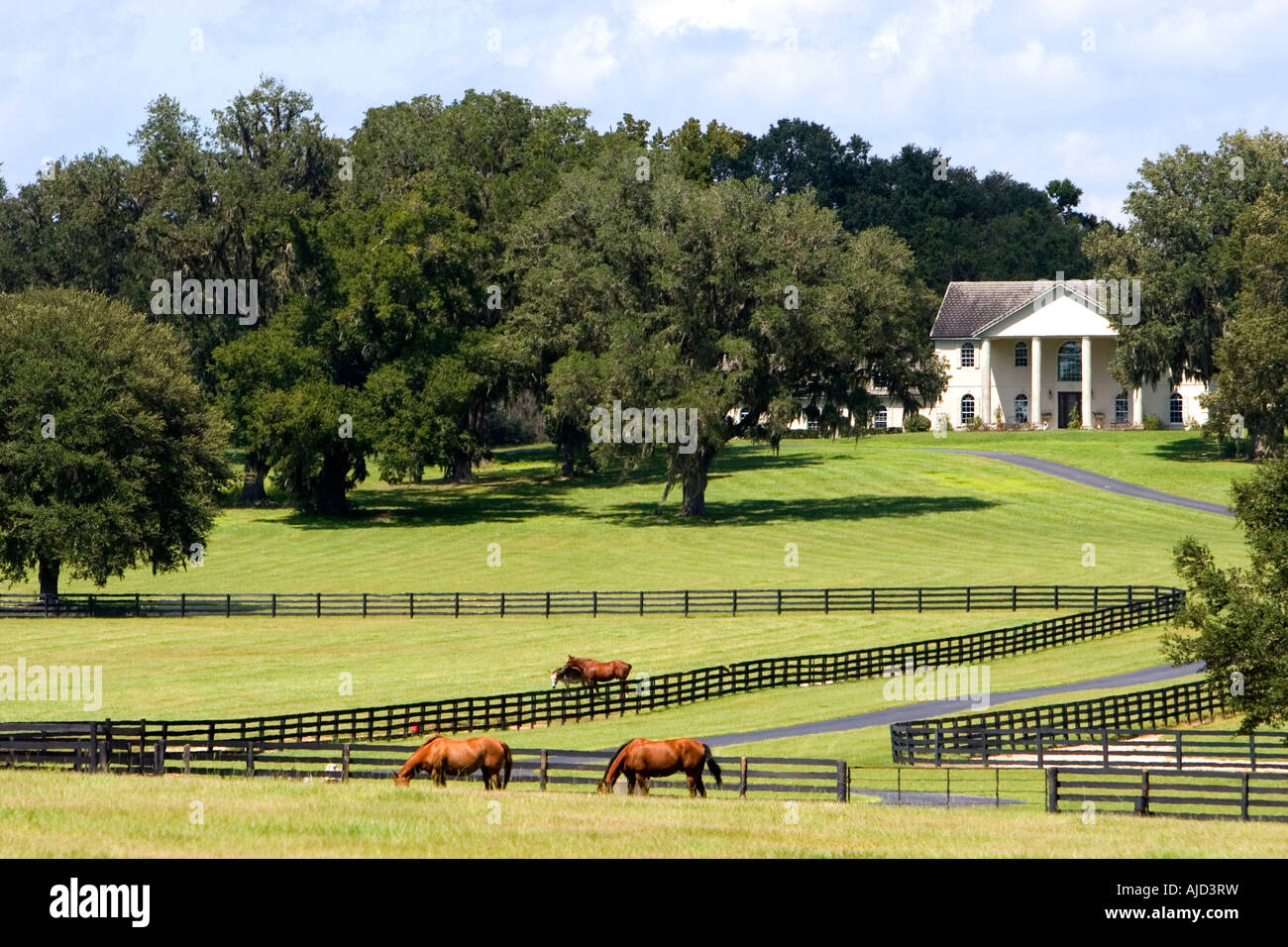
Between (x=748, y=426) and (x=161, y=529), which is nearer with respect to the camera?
(x=161, y=529)

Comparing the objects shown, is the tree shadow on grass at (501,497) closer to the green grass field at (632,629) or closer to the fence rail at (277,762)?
the green grass field at (632,629)

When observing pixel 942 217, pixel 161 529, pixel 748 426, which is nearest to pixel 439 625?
pixel 161 529

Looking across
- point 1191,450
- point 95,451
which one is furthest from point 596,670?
point 1191,450

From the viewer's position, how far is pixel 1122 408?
11425 centimetres

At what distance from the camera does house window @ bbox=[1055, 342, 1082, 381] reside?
11462 cm

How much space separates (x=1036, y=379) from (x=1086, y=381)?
328cm

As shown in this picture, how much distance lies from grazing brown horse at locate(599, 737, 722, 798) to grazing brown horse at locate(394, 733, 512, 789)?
1.68 metres

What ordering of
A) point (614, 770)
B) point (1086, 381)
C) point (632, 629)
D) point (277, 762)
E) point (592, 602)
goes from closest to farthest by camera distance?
point (614, 770)
point (277, 762)
point (632, 629)
point (592, 602)
point (1086, 381)

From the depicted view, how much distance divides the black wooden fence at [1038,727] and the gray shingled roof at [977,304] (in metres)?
77.0

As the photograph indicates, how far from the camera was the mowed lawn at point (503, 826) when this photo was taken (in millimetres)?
18672

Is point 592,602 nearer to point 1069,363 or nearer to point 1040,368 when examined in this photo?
point 1040,368
